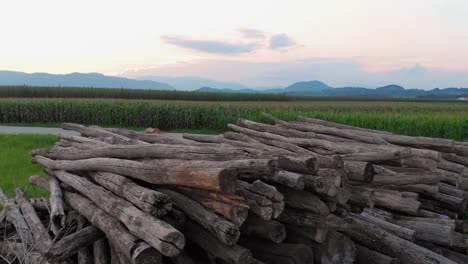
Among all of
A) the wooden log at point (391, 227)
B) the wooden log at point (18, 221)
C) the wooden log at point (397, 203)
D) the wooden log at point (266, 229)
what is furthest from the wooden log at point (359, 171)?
the wooden log at point (18, 221)

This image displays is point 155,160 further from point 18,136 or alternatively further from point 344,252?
point 18,136

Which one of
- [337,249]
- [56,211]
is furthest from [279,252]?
[56,211]

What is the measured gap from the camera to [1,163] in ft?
35.5

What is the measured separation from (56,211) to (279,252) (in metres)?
2.48

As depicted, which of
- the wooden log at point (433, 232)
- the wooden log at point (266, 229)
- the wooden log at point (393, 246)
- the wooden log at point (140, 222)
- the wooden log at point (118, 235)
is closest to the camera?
the wooden log at point (140, 222)

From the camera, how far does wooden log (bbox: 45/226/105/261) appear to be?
12.4ft

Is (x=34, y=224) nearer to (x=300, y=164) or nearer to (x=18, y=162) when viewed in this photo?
(x=300, y=164)

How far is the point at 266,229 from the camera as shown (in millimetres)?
3756

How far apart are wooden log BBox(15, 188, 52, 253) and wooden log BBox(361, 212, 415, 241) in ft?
11.4

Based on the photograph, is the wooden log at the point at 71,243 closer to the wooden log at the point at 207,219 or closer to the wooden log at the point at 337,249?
the wooden log at the point at 207,219

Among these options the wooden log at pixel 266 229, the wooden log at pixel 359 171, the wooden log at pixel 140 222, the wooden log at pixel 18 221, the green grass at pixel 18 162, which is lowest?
the green grass at pixel 18 162

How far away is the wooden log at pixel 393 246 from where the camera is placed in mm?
4535

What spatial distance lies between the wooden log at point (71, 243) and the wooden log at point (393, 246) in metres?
2.56

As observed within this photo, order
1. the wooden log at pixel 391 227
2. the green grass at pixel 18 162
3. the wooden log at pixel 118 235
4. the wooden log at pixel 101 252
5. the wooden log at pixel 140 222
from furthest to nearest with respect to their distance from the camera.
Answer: the green grass at pixel 18 162 → the wooden log at pixel 391 227 → the wooden log at pixel 101 252 → the wooden log at pixel 118 235 → the wooden log at pixel 140 222
